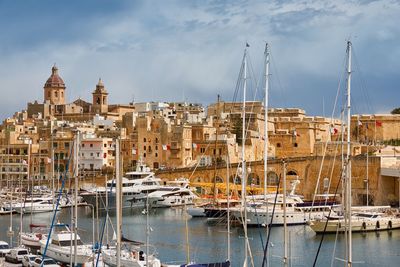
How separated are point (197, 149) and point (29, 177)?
14738mm

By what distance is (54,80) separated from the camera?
337 feet

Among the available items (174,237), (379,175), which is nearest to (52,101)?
(379,175)

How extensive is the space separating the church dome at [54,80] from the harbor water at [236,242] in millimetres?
52304

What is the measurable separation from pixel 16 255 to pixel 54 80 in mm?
75873

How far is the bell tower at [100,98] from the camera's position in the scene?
98.1 meters

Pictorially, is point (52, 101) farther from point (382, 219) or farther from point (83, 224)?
point (382, 219)

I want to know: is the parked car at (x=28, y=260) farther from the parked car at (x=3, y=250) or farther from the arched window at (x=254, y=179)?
the arched window at (x=254, y=179)

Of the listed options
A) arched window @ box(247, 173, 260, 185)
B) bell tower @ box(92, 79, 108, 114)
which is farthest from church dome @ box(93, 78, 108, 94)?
arched window @ box(247, 173, 260, 185)

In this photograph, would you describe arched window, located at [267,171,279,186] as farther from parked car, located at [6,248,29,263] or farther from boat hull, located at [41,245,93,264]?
parked car, located at [6,248,29,263]

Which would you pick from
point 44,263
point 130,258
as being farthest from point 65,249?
point 44,263

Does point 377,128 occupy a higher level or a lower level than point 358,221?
higher

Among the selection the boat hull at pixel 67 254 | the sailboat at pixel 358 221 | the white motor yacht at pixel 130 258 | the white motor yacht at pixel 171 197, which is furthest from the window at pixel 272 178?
the white motor yacht at pixel 130 258

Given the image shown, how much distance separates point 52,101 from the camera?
10200 centimetres

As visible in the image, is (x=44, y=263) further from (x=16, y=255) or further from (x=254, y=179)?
(x=254, y=179)
